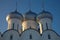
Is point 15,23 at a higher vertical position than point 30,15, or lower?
lower

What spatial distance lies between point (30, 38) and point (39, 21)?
3739 mm

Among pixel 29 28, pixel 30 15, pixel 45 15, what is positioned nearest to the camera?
pixel 29 28

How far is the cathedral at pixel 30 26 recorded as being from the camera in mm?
20391

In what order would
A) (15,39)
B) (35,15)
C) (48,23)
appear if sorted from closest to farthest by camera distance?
(15,39) → (48,23) → (35,15)

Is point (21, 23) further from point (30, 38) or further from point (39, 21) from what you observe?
point (30, 38)

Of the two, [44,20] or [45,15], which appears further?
[45,15]

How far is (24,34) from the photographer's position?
20.5 metres

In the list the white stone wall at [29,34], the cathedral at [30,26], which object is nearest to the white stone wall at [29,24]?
the cathedral at [30,26]

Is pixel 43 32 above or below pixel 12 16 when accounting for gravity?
below

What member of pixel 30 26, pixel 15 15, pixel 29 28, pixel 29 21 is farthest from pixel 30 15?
pixel 29 28

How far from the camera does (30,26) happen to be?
22203 millimetres

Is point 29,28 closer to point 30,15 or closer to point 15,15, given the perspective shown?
point 15,15

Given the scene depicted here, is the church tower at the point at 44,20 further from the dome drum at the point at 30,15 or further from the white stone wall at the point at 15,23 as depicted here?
the white stone wall at the point at 15,23

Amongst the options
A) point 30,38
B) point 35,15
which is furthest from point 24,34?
point 35,15
